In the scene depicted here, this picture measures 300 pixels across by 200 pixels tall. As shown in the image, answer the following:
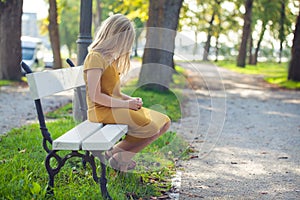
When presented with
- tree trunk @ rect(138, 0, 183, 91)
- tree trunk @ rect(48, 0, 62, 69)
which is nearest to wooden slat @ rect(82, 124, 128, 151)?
tree trunk @ rect(138, 0, 183, 91)

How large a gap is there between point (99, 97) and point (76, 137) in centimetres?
53

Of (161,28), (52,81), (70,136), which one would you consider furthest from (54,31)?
(70,136)

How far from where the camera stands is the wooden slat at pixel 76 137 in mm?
4219

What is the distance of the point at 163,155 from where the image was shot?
6.80m

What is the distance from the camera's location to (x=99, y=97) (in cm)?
480

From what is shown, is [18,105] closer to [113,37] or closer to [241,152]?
[241,152]

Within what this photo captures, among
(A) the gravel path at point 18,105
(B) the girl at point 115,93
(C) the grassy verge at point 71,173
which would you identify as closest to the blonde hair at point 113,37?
(B) the girl at point 115,93

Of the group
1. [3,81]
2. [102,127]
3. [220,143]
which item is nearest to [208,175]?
[102,127]

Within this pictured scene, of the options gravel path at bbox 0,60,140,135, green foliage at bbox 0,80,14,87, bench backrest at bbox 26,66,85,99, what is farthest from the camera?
green foliage at bbox 0,80,14,87

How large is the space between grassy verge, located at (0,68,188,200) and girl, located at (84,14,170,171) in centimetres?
31

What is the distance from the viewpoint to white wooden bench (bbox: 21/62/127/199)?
4.22 m

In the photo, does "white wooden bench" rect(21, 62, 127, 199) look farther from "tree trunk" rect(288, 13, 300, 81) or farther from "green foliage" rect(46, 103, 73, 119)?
"tree trunk" rect(288, 13, 300, 81)

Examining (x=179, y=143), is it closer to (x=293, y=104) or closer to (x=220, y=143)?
(x=220, y=143)

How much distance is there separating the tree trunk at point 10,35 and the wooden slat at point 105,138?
41.5 feet
